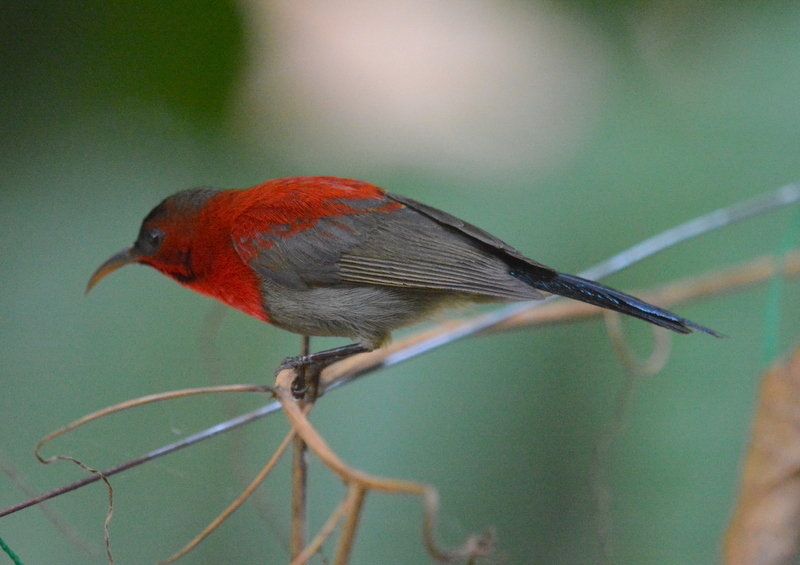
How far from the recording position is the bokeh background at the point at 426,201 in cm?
180

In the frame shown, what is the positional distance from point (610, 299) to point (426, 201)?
1.01 metres

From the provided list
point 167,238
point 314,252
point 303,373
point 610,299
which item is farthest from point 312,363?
point 610,299

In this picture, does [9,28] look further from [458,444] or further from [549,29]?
[549,29]

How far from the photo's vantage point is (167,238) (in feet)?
5.14

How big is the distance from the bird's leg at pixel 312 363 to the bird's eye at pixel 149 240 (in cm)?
36

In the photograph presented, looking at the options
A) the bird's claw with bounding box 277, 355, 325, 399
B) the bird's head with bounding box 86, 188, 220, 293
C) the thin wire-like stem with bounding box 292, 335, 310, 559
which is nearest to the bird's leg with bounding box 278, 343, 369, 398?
the bird's claw with bounding box 277, 355, 325, 399

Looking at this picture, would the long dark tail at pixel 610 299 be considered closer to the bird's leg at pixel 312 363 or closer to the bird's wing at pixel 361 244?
the bird's wing at pixel 361 244

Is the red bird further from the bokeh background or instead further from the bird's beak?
the bokeh background

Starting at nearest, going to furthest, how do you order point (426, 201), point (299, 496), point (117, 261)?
point (299, 496) < point (117, 261) < point (426, 201)

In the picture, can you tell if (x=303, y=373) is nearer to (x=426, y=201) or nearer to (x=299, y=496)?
(x=299, y=496)

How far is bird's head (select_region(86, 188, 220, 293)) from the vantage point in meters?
1.56

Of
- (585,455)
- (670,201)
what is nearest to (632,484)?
(585,455)

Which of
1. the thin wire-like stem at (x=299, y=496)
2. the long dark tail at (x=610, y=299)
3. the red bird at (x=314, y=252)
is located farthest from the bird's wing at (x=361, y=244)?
the thin wire-like stem at (x=299, y=496)

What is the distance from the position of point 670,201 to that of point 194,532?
2094 millimetres
